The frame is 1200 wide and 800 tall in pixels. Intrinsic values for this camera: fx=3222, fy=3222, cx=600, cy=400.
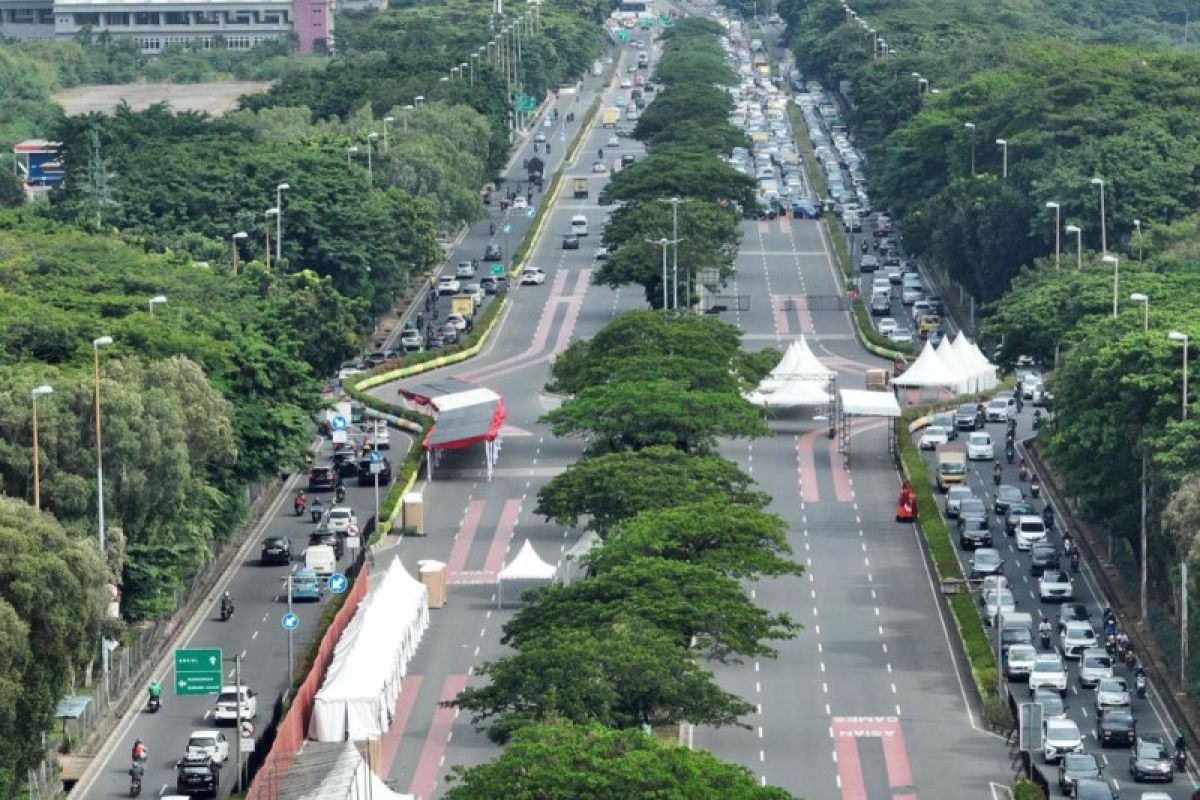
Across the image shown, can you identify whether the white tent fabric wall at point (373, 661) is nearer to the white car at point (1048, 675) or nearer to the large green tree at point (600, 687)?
the large green tree at point (600, 687)

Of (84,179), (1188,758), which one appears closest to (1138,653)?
(1188,758)

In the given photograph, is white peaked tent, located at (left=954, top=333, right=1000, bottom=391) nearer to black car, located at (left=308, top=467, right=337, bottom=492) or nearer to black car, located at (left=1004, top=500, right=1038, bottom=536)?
black car, located at (left=1004, top=500, right=1038, bottom=536)

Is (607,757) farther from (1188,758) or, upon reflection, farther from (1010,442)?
(1010,442)

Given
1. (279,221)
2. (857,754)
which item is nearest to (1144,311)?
(857,754)

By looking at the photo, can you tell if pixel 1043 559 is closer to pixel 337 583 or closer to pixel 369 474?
pixel 337 583

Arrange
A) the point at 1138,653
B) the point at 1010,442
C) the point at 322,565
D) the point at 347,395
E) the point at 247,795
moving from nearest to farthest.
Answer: the point at 247,795, the point at 1138,653, the point at 322,565, the point at 1010,442, the point at 347,395
